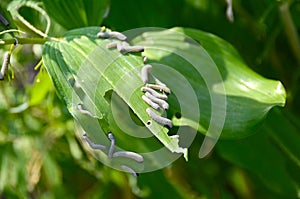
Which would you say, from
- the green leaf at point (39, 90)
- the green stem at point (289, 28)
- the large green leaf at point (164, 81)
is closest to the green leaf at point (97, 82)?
the large green leaf at point (164, 81)

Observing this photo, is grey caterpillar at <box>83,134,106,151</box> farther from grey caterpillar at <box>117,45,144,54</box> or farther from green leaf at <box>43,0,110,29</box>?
green leaf at <box>43,0,110,29</box>

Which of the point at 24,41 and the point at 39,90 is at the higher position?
the point at 24,41

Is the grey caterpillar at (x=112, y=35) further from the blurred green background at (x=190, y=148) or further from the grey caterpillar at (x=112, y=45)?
the blurred green background at (x=190, y=148)

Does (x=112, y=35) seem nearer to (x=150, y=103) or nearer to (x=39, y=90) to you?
(x=150, y=103)

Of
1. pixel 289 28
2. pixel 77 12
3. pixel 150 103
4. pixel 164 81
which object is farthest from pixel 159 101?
pixel 289 28

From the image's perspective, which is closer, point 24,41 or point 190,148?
point 24,41

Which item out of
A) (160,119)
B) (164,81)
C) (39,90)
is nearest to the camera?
(160,119)

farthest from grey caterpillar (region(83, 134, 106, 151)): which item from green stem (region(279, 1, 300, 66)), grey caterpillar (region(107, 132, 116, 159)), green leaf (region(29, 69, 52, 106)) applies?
green stem (region(279, 1, 300, 66))
